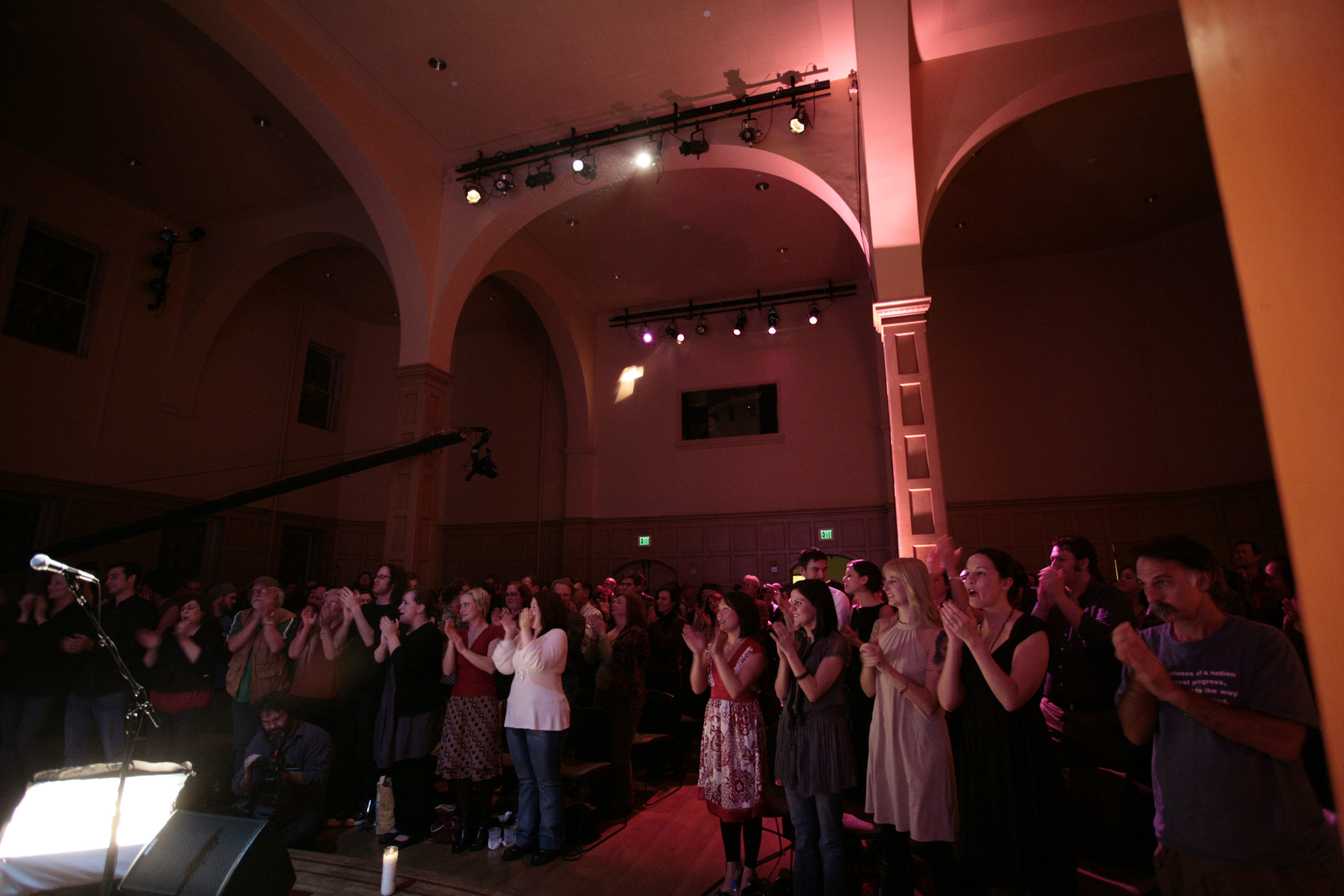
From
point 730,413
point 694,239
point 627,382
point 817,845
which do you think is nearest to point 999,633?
point 817,845

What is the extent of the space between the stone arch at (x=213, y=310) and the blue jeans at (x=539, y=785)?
8152mm

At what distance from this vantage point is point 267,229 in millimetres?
9906

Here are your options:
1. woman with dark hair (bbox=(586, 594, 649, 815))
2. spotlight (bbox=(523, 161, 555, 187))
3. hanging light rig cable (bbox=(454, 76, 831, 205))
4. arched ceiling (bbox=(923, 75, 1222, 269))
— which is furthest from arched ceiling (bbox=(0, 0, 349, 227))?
arched ceiling (bbox=(923, 75, 1222, 269))

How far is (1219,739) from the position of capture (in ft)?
6.16

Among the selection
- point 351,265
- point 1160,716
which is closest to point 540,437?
point 351,265

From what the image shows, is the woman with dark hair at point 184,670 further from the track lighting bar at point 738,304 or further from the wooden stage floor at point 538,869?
the track lighting bar at point 738,304

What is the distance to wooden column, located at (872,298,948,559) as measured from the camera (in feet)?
17.9

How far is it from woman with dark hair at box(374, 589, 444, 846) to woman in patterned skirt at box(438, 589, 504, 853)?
0.42ft

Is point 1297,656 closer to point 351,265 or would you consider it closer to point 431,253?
point 431,253

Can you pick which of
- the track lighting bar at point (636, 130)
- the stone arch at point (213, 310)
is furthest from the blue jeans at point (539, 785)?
the stone arch at point (213, 310)

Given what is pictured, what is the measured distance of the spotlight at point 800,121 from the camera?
23.3 ft

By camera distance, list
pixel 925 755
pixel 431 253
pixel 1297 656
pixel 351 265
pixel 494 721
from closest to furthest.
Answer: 1. pixel 1297 656
2. pixel 925 755
3. pixel 494 721
4. pixel 431 253
5. pixel 351 265

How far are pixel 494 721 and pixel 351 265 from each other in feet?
31.3

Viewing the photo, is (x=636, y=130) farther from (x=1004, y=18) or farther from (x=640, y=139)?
(x=1004, y=18)
